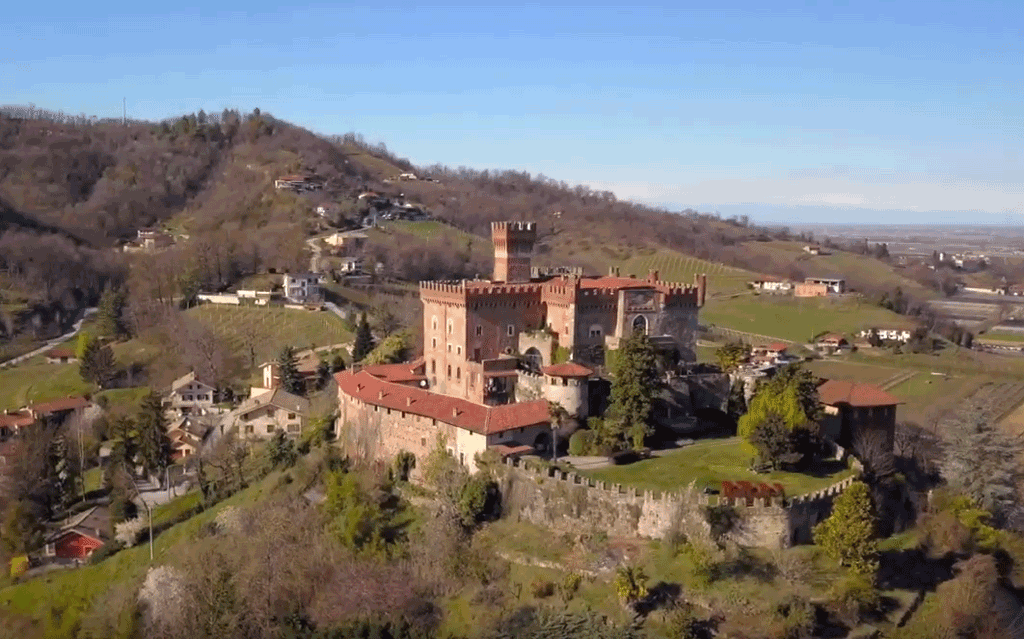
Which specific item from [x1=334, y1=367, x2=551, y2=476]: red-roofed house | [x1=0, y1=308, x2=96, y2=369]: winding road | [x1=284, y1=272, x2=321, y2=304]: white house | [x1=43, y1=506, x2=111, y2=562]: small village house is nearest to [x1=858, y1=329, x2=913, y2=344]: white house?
[x1=284, y1=272, x2=321, y2=304]: white house

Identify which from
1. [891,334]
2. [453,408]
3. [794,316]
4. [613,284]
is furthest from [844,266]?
[453,408]

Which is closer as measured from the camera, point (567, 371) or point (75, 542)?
point (567, 371)

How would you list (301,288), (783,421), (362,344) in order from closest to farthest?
(783,421) → (362,344) → (301,288)

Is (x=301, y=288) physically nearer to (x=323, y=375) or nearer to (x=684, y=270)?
(x=323, y=375)

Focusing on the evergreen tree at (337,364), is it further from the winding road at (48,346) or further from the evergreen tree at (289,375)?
the winding road at (48,346)

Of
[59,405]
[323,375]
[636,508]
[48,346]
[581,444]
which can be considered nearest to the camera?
[636,508]

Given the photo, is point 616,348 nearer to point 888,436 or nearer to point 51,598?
point 888,436

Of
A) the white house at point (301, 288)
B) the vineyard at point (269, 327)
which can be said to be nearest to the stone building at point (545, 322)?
the vineyard at point (269, 327)
